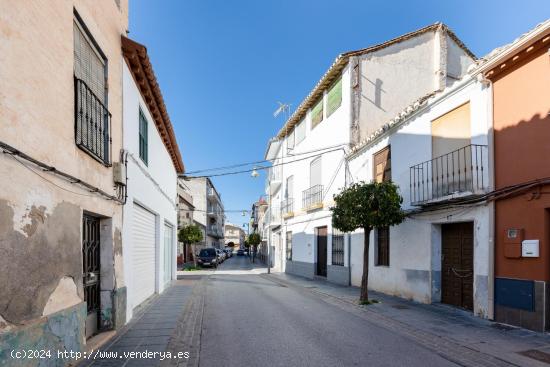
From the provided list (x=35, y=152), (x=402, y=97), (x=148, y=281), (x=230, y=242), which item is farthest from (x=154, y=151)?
(x=230, y=242)

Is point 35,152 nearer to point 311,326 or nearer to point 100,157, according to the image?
point 100,157

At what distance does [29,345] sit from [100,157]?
10.3ft

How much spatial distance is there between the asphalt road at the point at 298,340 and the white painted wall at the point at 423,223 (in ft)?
7.83

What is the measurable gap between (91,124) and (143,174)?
3.74m

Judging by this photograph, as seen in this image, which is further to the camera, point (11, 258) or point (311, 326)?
point (311, 326)

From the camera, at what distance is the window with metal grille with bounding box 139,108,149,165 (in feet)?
32.8

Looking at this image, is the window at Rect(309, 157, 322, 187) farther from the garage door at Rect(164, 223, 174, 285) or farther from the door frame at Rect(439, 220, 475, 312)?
the door frame at Rect(439, 220, 475, 312)

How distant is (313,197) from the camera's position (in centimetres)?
1938

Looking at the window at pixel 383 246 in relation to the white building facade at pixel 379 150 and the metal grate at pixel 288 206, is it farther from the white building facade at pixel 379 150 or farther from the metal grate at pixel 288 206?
the metal grate at pixel 288 206

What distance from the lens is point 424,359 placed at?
5.56 meters

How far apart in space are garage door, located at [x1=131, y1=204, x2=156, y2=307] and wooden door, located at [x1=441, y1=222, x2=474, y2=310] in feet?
24.2

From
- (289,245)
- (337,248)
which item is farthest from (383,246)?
(289,245)

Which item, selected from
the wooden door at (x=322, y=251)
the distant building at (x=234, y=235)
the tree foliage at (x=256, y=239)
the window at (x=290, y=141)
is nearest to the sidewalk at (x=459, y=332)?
the wooden door at (x=322, y=251)

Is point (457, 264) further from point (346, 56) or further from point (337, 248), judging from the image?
point (346, 56)
